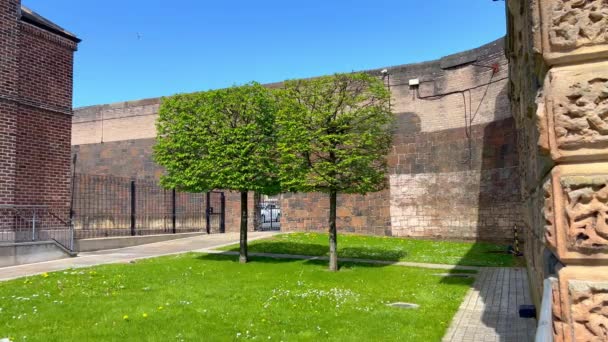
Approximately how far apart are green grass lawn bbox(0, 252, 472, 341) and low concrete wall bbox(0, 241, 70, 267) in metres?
2.51

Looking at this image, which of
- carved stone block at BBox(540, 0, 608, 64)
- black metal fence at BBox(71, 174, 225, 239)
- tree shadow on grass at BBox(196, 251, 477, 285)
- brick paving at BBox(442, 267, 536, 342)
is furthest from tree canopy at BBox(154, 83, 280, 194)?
carved stone block at BBox(540, 0, 608, 64)

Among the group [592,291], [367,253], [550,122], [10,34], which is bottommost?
[367,253]

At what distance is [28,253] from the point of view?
13.3m

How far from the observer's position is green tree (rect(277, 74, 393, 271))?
39.3ft

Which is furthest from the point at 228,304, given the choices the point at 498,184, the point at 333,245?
the point at 498,184

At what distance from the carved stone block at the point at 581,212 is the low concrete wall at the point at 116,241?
16.6 m

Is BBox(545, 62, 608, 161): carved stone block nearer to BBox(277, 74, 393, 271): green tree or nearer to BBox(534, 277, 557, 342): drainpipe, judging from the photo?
BBox(534, 277, 557, 342): drainpipe

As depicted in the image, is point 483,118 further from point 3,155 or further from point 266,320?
point 3,155

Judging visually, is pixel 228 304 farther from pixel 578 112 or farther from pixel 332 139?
pixel 578 112

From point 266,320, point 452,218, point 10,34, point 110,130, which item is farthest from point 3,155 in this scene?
point 452,218

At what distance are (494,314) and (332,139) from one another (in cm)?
601

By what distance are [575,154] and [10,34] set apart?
15360 mm

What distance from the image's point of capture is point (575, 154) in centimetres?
248

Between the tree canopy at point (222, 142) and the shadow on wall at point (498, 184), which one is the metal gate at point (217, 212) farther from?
the shadow on wall at point (498, 184)
